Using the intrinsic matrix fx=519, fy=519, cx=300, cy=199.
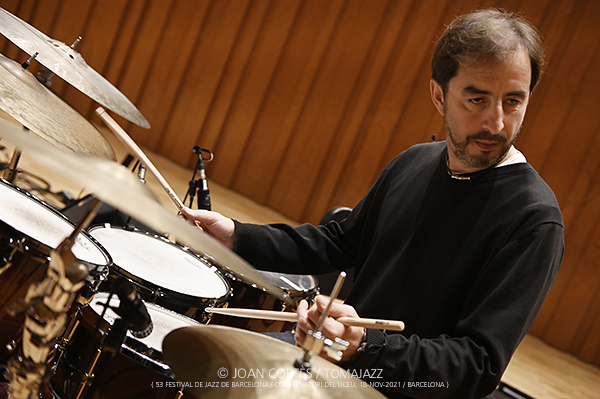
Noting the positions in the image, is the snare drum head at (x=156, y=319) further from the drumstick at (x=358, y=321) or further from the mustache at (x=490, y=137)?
the mustache at (x=490, y=137)

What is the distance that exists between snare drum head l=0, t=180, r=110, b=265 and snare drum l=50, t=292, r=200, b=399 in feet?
0.49

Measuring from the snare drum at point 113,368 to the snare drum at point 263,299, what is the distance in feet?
1.62

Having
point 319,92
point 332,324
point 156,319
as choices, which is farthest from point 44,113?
point 319,92

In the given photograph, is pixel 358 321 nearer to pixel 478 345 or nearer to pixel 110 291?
pixel 478 345

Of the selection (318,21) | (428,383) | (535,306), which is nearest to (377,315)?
(428,383)

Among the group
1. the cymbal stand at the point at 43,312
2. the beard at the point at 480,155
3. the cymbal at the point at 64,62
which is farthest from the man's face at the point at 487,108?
the cymbal at the point at 64,62

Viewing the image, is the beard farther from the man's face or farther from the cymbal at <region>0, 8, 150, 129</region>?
the cymbal at <region>0, 8, 150, 129</region>

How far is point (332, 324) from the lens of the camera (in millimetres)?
994

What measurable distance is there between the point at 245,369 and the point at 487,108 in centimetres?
80

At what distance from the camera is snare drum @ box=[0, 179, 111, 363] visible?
1.19m

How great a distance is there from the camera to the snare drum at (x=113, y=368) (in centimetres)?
106

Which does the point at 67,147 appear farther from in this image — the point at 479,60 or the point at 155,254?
the point at 479,60

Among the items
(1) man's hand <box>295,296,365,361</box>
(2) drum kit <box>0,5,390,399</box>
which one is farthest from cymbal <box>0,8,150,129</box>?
(1) man's hand <box>295,296,365,361</box>

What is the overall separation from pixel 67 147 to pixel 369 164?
141 inches
